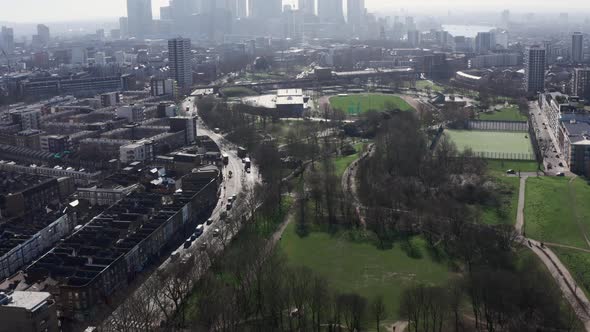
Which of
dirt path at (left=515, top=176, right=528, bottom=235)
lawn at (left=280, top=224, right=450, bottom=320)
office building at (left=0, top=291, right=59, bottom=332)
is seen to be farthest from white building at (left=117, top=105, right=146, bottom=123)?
office building at (left=0, top=291, right=59, bottom=332)

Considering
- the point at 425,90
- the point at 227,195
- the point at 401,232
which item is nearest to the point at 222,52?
the point at 425,90

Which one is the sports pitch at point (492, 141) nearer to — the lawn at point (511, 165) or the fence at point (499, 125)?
the fence at point (499, 125)

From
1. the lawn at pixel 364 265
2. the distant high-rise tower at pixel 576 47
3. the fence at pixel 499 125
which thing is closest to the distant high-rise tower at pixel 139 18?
the distant high-rise tower at pixel 576 47

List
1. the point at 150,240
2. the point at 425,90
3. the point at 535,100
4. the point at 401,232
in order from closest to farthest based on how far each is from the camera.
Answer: the point at 150,240 < the point at 401,232 < the point at 535,100 < the point at 425,90

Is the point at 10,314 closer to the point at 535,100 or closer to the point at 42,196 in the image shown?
the point at 42,196

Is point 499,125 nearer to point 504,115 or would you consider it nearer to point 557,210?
point 504,115

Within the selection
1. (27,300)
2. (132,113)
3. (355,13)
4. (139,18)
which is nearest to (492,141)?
(132,113)
